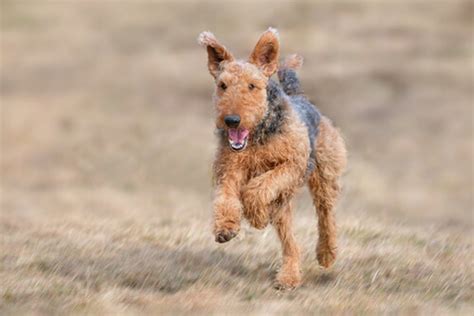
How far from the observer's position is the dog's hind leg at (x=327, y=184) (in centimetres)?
792

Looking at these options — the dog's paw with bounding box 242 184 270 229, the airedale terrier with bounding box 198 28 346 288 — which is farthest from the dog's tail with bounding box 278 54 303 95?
the dog's paw with bounding box 242 184 270 229

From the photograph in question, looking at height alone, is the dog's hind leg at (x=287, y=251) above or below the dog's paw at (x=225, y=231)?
below

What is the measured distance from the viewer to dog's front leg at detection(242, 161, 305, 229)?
6758mm

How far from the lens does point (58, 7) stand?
31531 millimetres

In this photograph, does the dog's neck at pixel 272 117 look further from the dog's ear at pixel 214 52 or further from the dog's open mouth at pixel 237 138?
the dog's ear at pixel 214 52

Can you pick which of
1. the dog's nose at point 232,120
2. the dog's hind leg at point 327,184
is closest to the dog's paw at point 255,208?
the dog's nose at point 232,120

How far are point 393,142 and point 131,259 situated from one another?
12737mm

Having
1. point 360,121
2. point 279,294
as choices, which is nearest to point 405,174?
point 360,121

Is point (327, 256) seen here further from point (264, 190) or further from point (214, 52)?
point (214, 52)

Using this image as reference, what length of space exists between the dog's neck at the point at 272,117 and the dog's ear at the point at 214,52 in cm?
37

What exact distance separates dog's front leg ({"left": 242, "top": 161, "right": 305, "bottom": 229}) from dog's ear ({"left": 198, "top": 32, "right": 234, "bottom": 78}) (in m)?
0.81

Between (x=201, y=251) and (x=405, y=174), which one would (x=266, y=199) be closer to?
(x=201, y=251)

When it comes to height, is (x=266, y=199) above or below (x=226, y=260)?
above

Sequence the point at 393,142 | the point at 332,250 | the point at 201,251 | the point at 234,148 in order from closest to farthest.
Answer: the point at 234,148
the point at 332,250
the point at 201,251
the point at 393,142
